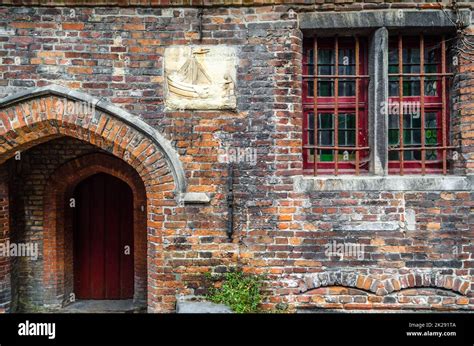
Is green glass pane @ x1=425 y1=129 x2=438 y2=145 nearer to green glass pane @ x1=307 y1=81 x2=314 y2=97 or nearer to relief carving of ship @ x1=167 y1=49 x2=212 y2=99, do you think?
green glass pane @ x1=307 y1=81 x2=314 y2=97

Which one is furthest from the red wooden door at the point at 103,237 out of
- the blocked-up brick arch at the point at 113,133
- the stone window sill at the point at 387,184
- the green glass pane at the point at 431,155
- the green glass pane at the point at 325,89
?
the green glass pane at the point at 431,155

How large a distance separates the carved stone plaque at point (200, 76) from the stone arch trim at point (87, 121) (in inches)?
18.4

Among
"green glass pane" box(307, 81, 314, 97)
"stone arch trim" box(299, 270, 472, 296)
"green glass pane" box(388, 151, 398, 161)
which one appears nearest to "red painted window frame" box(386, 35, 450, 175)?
"green glass pane" box(388, 151, 398, 161)

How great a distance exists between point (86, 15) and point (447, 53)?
432cm

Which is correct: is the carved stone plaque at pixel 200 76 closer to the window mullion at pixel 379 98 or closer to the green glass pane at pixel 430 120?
the window mullion at pixel 379 98

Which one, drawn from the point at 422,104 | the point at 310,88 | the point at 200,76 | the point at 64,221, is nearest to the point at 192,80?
the point at 200,76

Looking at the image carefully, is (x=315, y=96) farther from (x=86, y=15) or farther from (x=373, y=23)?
(x=86, y=15)

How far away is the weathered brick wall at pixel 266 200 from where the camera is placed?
14.1 feet

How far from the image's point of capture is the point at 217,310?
12.9ft

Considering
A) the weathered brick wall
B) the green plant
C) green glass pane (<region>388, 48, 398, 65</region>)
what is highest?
green glass pane (<region>388, 48, 398, 65</region>)

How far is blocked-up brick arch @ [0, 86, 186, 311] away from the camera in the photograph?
4.24 m

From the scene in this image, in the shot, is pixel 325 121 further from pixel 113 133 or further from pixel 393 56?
pixel 113 133

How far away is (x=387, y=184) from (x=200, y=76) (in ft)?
8.21
